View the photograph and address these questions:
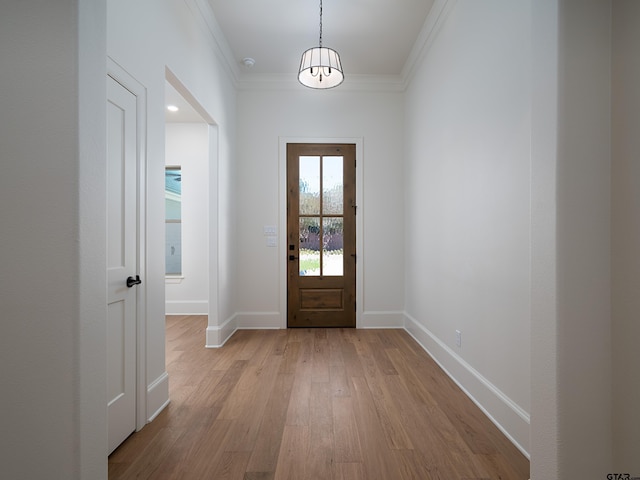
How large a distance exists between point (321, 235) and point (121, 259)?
105 inches

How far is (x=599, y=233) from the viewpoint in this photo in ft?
3.83

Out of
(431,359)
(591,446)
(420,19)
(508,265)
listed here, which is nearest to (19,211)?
(591,446)

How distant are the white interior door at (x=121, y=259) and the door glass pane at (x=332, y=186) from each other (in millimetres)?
2577

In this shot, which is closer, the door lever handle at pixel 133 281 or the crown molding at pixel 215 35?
the door lever handle at pixel 133 281

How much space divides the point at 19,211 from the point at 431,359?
3.12 metres

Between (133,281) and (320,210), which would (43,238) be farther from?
(320,210)

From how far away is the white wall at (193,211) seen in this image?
509cm

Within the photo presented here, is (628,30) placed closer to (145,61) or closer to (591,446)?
(591,446)

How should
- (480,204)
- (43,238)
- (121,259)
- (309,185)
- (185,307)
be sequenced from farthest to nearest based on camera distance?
(185,307) < (309,185) < (480,204) < (121,259) < (43,238)

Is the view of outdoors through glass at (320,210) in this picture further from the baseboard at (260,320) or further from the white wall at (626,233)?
the white wall at (626,233)

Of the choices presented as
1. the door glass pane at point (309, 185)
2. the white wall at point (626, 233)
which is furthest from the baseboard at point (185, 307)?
the white wall at point (626, 233)

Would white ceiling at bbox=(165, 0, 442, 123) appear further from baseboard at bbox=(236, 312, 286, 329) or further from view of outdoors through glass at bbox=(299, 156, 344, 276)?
baseboard at bbox=(236, 312, 286, 329)

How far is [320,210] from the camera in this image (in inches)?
167

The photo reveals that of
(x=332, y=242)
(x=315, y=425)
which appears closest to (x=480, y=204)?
(x=315, y=425)
